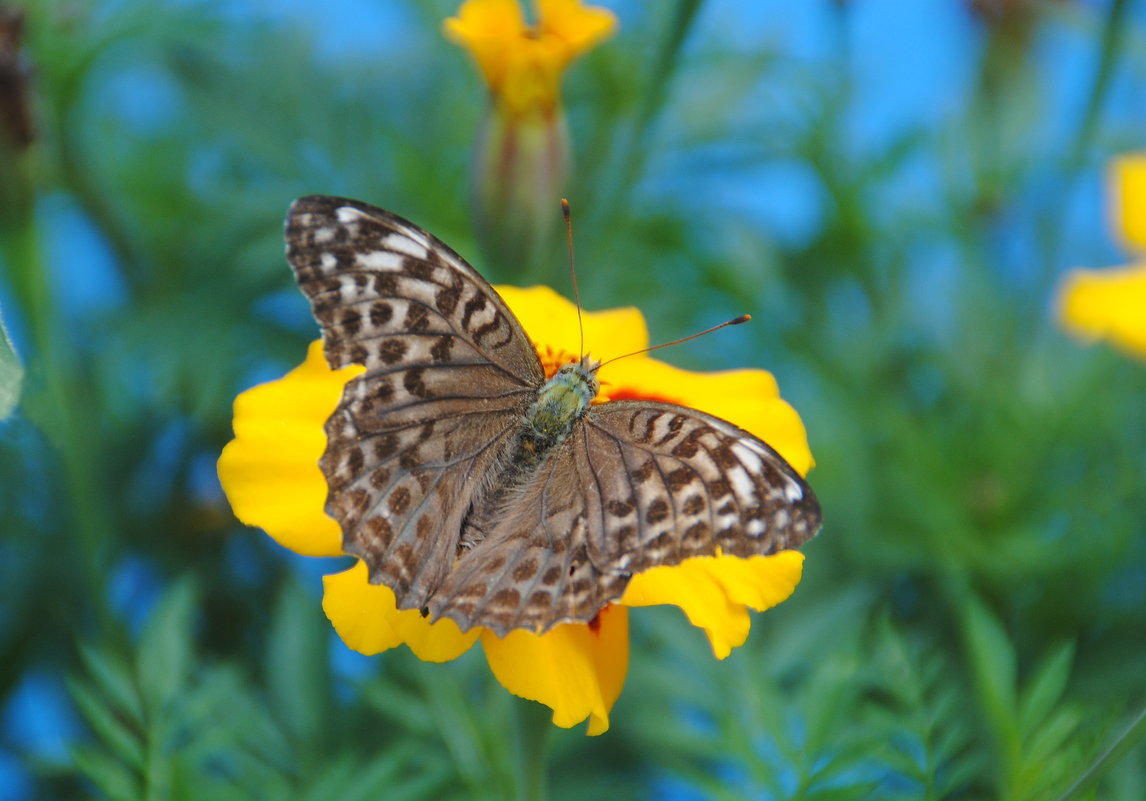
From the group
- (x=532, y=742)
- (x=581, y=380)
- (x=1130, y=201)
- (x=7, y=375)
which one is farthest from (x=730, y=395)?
(x=1130, y=201)

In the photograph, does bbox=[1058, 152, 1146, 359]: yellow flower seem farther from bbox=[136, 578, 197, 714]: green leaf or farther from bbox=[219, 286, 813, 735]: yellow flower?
bbox=[136, 578, 197, 714]: green leaf

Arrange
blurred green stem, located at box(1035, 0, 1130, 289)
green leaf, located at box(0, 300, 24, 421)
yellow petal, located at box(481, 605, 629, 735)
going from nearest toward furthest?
green leaf, located at box(0, 300, 24, 421) < yellow petal, located at box(481, 605, 629, 735) < blurred green stem, located at box(1035, 0, 1130, 289)

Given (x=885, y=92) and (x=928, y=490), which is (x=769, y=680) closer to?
(x=928, y=490)

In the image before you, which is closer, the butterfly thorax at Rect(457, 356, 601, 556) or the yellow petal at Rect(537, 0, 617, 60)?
the butterfly thorax at Rect(457, 356, 601, 556)

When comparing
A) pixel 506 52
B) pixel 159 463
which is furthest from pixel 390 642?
pixel 159 463

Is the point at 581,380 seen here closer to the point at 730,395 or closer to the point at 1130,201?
the point at 730,395

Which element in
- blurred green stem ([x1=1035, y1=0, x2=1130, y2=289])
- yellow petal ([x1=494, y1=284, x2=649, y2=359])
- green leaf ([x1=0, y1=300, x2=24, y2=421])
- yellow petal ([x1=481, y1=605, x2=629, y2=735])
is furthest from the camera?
blurred green stem ([x1=1035, y1=0, x2=1130, y2=289])

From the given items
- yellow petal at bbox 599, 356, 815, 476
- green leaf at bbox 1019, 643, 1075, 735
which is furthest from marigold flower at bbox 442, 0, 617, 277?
green leaf at bbox 1019, 643, 1075, 735

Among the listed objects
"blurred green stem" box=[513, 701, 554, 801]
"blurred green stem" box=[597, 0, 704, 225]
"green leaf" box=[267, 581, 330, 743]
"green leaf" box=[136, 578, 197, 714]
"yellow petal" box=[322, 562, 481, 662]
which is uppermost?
"blurred green stem" box=[597, 0, 704, 225]
